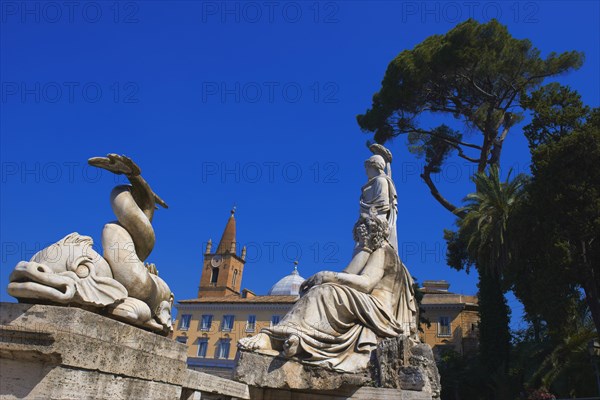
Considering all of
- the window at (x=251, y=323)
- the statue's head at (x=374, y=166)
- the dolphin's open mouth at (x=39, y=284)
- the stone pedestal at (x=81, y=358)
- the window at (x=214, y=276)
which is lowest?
the stone pedestal at (x=81, y=358)

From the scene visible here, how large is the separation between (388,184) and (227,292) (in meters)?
60.1

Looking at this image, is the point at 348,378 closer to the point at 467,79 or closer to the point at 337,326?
the point at 337,326

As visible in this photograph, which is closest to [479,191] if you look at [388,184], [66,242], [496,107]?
[496,107]

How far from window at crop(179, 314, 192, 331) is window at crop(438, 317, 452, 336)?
23.6m

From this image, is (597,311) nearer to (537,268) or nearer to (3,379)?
(537,268)

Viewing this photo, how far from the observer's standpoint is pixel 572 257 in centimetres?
1784

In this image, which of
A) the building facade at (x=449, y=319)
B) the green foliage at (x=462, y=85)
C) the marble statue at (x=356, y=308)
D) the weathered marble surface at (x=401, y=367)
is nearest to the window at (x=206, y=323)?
the building facade at (x=449, y=319)

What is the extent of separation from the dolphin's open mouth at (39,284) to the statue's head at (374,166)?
17.4 feet

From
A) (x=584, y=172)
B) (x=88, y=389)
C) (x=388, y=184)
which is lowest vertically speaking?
(x=88, y=389)

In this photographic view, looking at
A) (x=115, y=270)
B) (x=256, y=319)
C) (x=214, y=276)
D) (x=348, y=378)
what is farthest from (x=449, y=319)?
(x=115, y=270)

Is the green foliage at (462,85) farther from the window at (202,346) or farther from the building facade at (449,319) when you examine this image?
the window at (202,346)

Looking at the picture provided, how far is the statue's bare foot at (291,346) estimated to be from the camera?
217 inches

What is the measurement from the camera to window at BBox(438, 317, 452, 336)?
4369cm

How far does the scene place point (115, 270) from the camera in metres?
3.98
